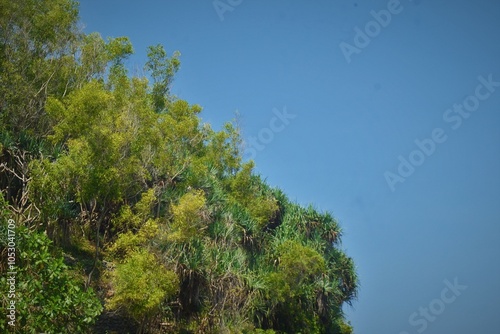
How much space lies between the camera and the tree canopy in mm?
12516

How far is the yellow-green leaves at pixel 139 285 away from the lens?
12.6 metres

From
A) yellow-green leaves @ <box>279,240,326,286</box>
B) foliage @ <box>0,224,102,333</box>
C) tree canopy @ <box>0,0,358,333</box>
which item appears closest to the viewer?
foliage @ <box>0,224,102,333</box>

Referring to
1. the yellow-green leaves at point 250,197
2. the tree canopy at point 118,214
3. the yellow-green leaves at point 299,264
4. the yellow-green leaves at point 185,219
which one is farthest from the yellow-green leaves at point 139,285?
the yellow-green leaves at point 250,197

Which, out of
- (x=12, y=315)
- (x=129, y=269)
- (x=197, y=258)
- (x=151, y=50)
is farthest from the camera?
(x=151, y=50)

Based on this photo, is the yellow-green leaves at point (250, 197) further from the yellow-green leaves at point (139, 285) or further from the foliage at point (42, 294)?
the foliage at point (42, 294)

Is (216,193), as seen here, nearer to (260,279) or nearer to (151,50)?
(260,279)

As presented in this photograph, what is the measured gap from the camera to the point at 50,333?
9328mm

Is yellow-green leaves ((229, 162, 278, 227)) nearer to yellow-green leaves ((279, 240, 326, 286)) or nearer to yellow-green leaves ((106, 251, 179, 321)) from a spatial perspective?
yellow-green leaves ((279, 240, 326, 286))

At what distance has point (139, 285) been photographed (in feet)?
41.2

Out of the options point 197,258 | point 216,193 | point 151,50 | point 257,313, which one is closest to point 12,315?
point 197,258

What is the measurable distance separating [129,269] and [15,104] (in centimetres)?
736

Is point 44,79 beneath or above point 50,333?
above

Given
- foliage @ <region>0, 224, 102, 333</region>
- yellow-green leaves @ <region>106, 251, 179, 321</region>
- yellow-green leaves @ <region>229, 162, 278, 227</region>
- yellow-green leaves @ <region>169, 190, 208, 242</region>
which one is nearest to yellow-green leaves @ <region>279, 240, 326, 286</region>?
yellow-green leaves @ <region>229, 162, 278, 227</region>

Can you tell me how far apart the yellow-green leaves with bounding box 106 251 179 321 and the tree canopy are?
39 millimetres
